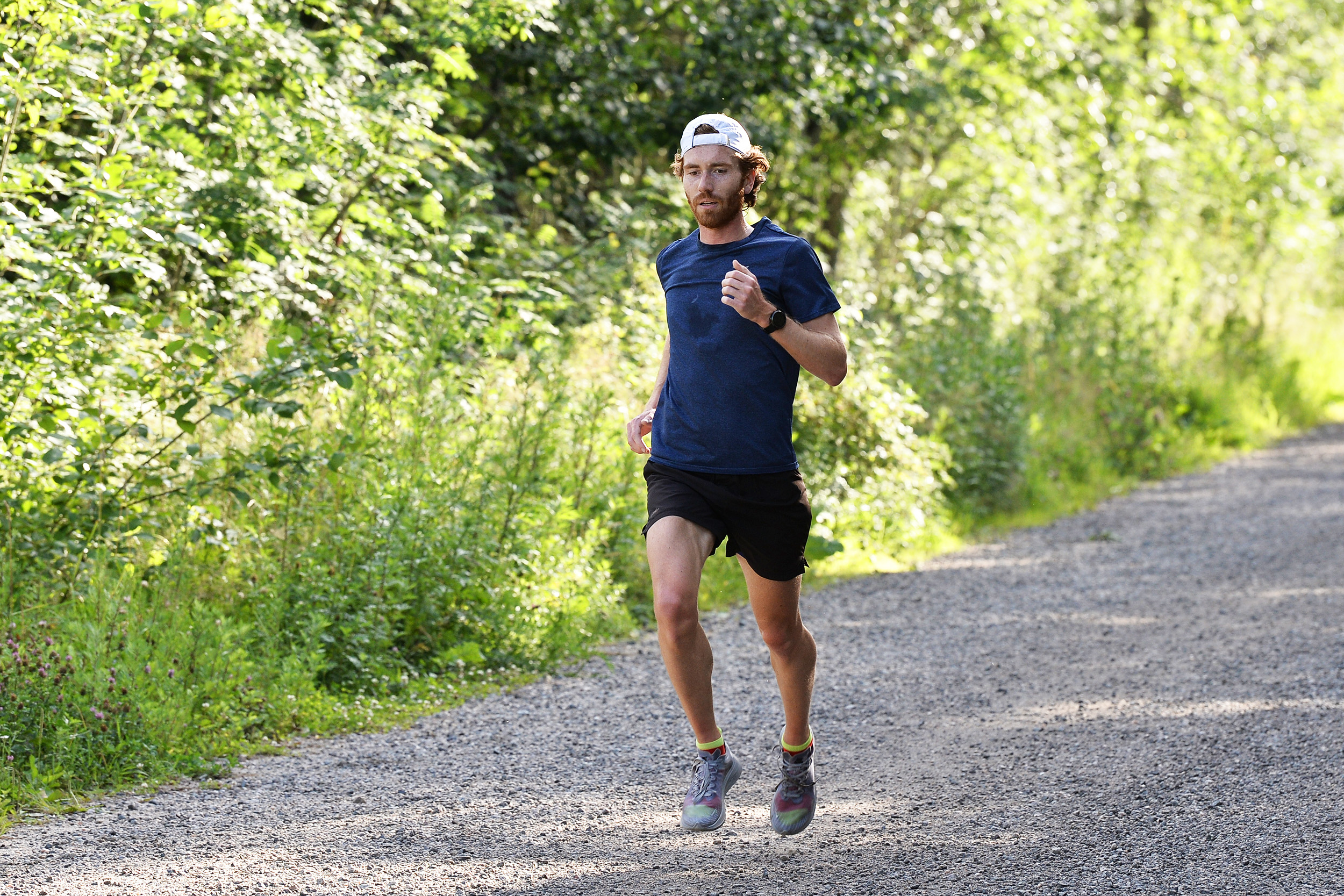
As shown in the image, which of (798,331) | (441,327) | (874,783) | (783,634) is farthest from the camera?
(441,327)

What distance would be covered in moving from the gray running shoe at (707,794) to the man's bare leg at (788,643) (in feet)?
0.79

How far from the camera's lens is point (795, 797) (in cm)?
450

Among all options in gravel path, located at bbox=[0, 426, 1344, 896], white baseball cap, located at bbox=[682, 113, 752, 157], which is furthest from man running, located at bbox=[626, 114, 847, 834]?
gravel path, located at bbox=[0, 426, 1344, 896]

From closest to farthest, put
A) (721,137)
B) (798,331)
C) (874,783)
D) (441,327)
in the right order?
(798,331), (721,137), (874,783), (441,327)

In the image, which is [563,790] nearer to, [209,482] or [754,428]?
[754,428]

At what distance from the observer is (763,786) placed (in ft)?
16.6

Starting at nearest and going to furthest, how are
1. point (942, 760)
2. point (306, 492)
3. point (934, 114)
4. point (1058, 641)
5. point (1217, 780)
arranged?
point (1217, 780) → point (942, 760) → point (306, 492) → point (1058, 641) → point (934, 114)

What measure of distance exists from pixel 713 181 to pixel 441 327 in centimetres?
330

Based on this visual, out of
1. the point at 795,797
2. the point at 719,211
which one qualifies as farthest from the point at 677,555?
the point at 719,211

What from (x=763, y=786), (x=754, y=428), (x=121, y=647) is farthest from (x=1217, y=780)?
(x=121, y=647)

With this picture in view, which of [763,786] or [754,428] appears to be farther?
[763,786]

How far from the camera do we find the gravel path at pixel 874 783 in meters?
4.14

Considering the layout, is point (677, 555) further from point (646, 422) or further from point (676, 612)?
point (646, 422)

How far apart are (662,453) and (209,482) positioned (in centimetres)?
278
